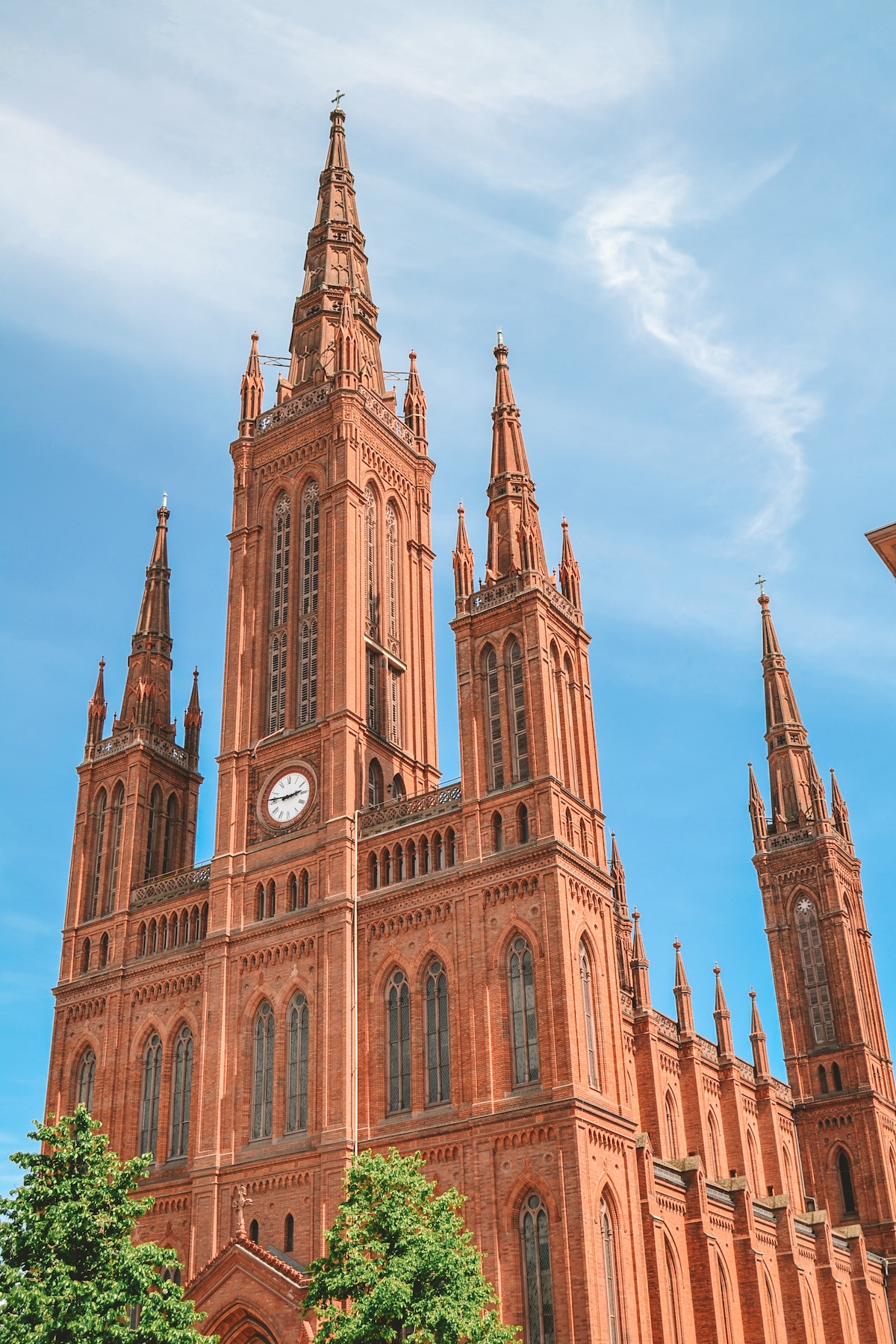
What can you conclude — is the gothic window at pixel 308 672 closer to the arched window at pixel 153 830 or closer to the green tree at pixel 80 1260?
the arched window at pixel 153 830

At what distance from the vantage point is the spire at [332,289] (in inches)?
2616

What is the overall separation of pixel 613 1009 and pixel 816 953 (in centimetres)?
4255

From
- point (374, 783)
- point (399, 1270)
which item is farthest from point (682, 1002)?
point (399, 1270)

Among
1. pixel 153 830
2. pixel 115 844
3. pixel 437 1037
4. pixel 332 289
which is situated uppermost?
pixel 332 289

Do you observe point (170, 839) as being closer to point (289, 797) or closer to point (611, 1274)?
point (289, 797)

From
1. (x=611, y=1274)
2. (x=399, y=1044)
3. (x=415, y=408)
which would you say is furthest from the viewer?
(x=415, y=408)

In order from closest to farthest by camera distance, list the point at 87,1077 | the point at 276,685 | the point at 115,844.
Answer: the point at 87,1077, the point at 276,685, the point at 115,844

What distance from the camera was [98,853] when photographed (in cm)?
6062

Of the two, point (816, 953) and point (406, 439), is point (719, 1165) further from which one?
point (406, 439)

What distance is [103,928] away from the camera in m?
58.1

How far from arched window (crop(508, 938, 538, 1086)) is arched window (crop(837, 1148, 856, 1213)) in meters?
43.8

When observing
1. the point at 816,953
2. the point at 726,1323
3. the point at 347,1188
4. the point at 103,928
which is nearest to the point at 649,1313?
the point at 726,1323

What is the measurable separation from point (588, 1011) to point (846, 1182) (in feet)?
140

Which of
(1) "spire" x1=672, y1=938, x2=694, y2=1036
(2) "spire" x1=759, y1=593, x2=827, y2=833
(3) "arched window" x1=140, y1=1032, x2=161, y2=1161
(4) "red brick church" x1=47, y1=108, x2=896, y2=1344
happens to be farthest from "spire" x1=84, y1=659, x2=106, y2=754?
(2) "spire" x1=759, y1=593, x2=827, y2=833
